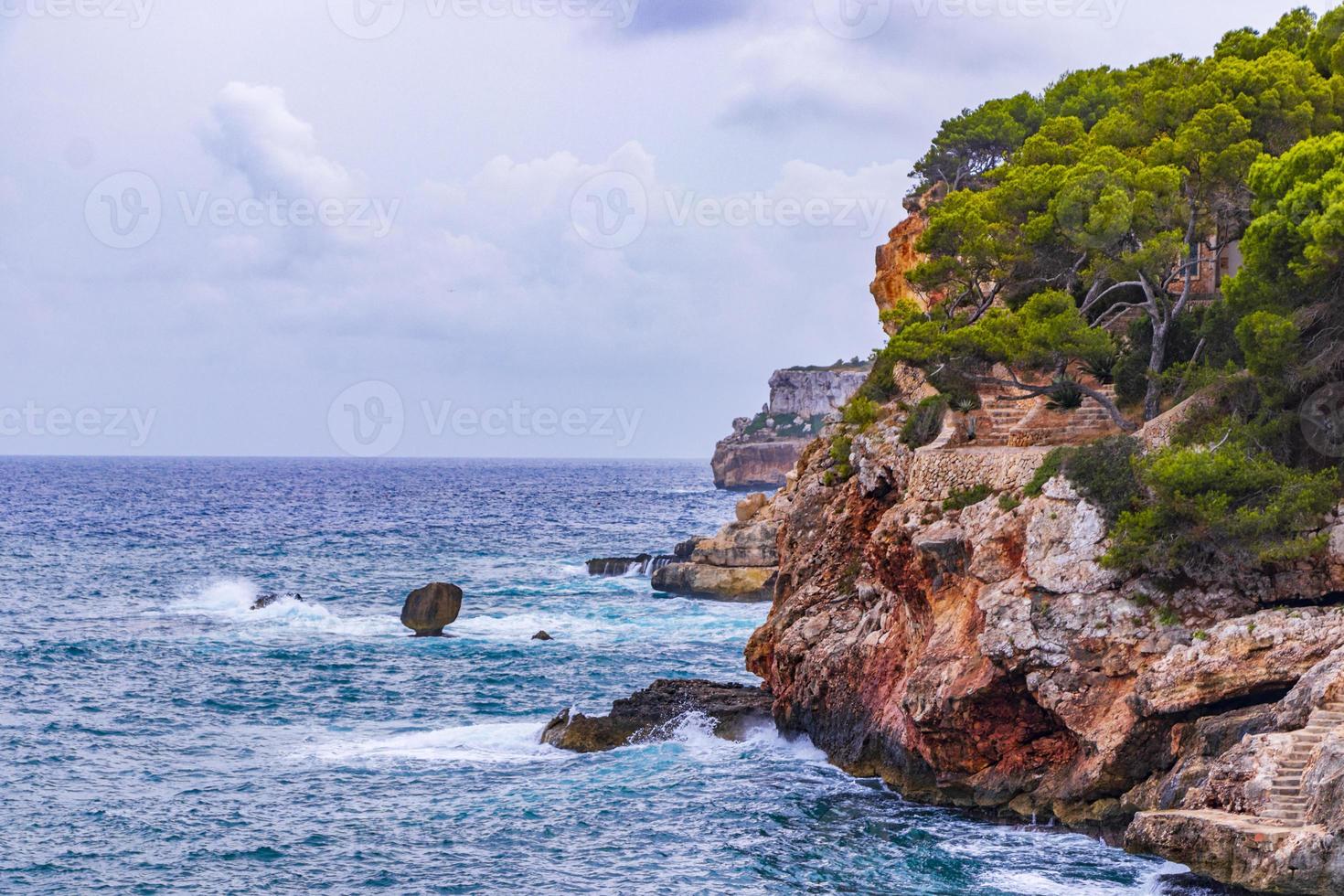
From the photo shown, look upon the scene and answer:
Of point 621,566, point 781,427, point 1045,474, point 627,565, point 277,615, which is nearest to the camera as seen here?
point 1045,474

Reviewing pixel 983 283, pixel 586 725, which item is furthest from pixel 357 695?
pixel 983 283

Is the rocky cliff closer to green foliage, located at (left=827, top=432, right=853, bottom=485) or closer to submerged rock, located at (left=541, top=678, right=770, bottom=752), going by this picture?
submerged rock, located at (left=541, top=678, right=770, bottom=752)

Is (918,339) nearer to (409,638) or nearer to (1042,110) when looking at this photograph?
(1042,110)

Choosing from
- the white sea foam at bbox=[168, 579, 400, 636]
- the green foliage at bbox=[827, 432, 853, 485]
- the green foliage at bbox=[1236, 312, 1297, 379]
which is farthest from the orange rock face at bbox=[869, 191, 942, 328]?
the white sea foam at bbox=[168, 579, 400, 636]

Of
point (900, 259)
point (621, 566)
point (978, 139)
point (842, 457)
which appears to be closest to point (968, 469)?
point (842, 457)

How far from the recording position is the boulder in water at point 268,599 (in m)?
59.9

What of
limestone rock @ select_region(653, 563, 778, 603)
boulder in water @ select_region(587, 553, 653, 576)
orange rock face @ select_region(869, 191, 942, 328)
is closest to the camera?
orange rock face @ select_region(869, 191, 942, 328)

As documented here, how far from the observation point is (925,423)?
34469mm

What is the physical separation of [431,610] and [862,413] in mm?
23239

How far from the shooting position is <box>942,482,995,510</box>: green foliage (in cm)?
3002

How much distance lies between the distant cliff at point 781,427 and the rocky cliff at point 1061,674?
13094cm

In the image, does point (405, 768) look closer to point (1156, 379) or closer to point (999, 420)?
point (999, 420)

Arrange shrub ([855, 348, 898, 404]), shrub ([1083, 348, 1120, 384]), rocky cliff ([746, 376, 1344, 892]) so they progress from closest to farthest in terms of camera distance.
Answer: rocky cliff ([746, 376, 1344, 892]) < shrub ([1083, 348, 1120, 384]) < shrub ([855, 348, 898, 404])

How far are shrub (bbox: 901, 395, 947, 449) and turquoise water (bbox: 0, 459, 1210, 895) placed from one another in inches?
346
